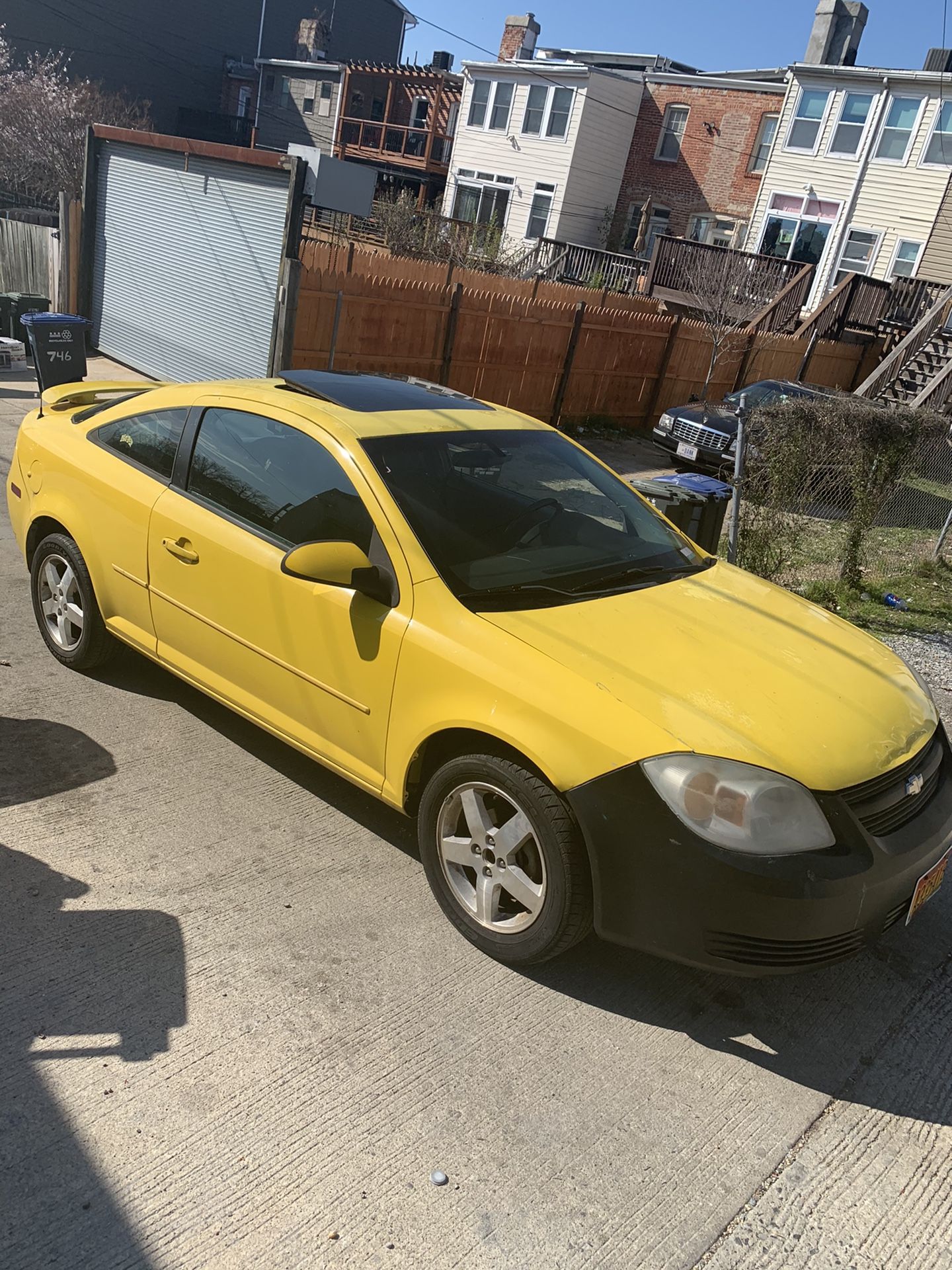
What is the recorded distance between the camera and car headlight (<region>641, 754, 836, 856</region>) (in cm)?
274

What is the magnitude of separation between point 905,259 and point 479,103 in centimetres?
1696

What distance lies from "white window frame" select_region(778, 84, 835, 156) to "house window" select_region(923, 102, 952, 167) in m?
3.21

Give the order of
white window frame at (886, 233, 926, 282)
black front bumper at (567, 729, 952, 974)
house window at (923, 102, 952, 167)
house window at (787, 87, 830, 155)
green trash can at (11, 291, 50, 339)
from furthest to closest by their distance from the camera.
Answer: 1. house window at (787, 87, 830, 155)
2. white window frame at (886, 233, 926, 282)
3. house window at (923, 102, 952, 167)
4. green trash can at (11, 291, 50, 339)
5. black front bumper at (567, 729, 952, 974)

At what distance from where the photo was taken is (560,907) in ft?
9.66

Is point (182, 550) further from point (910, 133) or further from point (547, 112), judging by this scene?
point (547, 112)

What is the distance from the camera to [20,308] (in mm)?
13945

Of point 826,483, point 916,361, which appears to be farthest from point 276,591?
point 916,361

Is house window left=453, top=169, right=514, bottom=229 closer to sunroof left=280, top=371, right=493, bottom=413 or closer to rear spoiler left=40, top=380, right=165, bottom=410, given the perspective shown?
rear spoiler left=40, top=380, right=165, bottom=410

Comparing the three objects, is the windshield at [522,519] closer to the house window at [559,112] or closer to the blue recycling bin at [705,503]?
the blue recycling bin at [705,503]

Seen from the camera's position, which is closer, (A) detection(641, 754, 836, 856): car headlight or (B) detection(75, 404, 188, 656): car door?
(A) detection(641, 754, 836, 856): car headlight

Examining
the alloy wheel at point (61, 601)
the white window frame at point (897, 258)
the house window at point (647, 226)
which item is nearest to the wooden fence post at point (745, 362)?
the white window frame at point (897, 258)

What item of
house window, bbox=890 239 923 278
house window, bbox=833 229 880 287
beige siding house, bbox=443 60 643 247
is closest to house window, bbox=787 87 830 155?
house window, bbox=833 229 880 287

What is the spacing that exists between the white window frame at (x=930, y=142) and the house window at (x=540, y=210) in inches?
475

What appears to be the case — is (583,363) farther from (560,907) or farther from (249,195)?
(560,907)
